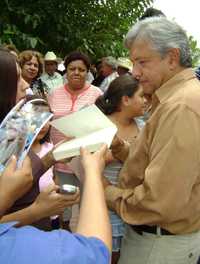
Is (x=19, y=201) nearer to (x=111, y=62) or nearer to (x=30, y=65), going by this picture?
(x=30, y=65)

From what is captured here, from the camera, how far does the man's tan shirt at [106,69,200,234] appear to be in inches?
70.4

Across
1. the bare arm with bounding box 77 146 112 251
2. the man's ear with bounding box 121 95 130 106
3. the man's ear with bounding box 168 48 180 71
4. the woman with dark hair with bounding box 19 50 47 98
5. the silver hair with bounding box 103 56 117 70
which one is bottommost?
the silver hair with bounding box 103 56 117 70

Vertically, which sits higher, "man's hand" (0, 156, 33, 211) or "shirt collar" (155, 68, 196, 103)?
"shirt collar" (155, 68, 196, 103)

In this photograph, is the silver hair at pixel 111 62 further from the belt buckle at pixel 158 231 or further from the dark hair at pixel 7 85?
the dark hair at pixel 7 85

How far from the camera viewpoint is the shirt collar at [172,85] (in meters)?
1.99

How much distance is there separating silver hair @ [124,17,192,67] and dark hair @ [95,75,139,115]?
1002 mm

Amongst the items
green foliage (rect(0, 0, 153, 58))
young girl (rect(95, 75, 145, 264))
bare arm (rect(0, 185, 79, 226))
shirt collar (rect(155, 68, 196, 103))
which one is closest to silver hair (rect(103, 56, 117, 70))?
green foliage (rect(0, 0, 153, 58))

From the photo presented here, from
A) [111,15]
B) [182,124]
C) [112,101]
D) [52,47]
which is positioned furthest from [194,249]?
[111,15]

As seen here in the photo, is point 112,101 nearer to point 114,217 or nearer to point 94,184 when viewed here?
point 114,217

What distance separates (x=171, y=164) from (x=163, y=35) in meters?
0.59

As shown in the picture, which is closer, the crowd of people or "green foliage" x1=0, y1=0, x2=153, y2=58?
the crowd of people

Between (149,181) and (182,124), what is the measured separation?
274 millimetres

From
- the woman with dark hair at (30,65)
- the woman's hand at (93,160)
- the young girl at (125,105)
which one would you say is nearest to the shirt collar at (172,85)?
the woman's hand at (93,160)

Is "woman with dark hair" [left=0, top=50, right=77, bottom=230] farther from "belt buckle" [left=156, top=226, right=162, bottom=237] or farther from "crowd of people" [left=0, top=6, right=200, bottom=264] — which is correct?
"belt buckle" [left=156, top=226, right=162, bottom=237]
